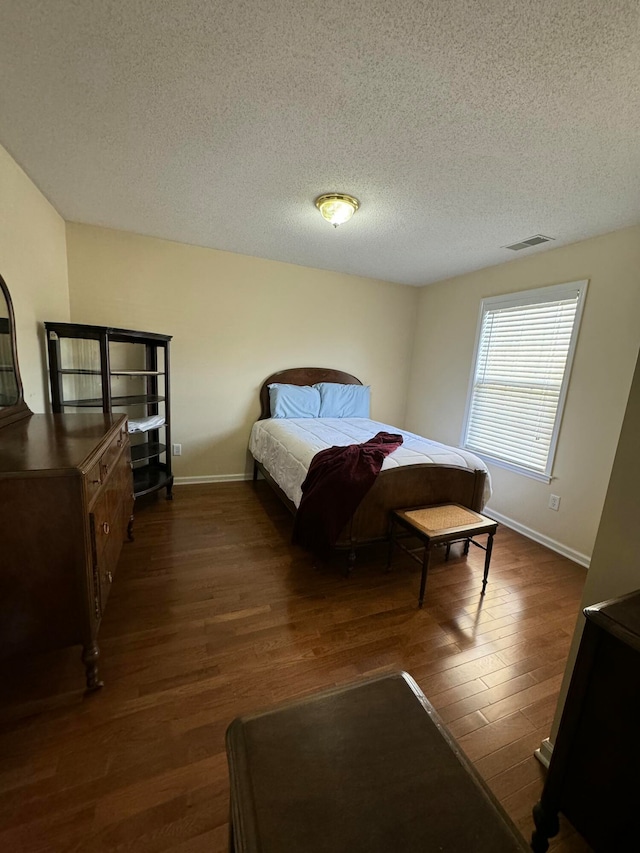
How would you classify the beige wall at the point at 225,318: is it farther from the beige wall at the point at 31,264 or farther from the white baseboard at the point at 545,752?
the white baseboard at the point at 545,752

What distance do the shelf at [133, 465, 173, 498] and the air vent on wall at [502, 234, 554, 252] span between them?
3556mm

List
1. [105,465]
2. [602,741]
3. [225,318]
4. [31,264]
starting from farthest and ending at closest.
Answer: [225,318] → [31,264] → [105,465] → [602,741]

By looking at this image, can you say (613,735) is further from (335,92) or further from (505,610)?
(335,92)

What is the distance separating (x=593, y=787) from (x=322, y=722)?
2.34 ft

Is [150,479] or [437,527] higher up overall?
[437,527]

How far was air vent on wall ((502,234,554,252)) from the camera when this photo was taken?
8.79 ft

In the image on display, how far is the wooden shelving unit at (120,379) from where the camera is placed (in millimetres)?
2540

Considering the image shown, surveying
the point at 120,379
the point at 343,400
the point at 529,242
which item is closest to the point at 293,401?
the point at 343,400

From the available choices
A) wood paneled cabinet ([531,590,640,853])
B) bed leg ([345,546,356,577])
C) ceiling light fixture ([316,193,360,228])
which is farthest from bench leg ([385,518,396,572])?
ceiling light fixture ([316,193,360,228])

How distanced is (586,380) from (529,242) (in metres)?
1.18

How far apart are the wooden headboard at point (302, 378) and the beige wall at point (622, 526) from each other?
3.17 meters

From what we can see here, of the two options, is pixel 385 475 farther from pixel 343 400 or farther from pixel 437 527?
pixel 343 400

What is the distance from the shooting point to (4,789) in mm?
1080

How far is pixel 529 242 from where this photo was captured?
9.14 ft
